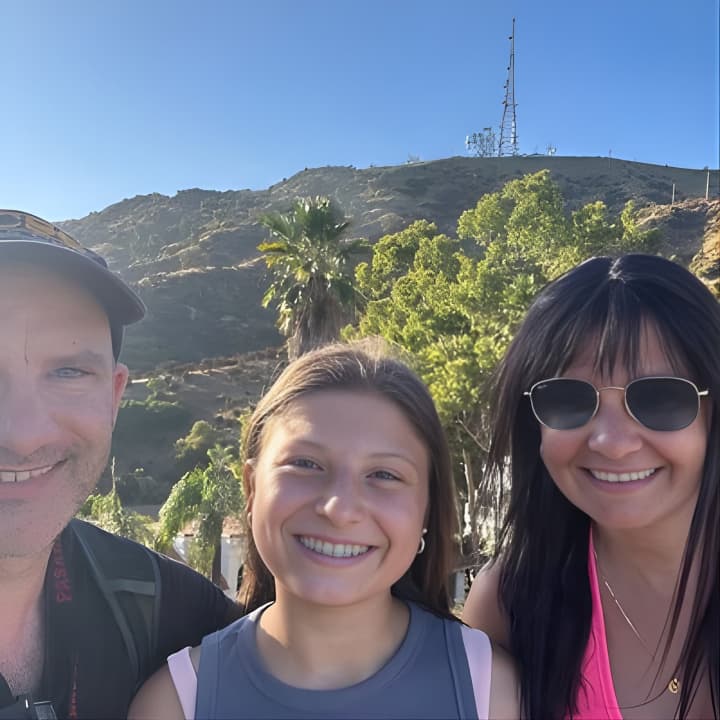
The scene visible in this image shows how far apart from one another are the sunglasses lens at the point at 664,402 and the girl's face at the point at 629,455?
0.09 feet

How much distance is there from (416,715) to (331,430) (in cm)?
81

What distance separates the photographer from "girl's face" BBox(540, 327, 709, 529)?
2154 mm

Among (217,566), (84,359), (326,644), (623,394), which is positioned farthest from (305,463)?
(217,566)

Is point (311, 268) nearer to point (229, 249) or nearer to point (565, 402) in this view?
point (565, 402)

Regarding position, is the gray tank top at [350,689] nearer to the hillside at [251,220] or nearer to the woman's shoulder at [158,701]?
the woman's shoulder at [158,701]

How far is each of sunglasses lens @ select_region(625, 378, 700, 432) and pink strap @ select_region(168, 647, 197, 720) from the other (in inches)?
60.1

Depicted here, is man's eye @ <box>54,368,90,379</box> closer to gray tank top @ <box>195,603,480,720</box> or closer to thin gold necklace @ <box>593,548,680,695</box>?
gray tank top @ <box>195,603,480,720</box>

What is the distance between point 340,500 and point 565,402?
2.77 ft

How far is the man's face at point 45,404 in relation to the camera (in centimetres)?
193

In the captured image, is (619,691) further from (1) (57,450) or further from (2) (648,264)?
(1) (57,450)

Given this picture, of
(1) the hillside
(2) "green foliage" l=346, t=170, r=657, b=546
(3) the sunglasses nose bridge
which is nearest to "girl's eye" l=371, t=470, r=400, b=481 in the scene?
(3) the sunglasses nose bridge

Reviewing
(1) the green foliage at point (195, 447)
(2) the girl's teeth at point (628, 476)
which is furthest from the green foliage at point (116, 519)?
(1) the green foliage at point (195, 447)

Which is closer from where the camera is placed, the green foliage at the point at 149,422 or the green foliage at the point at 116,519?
the green foliage at the point at 116,519

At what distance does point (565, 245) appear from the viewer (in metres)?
16.8
